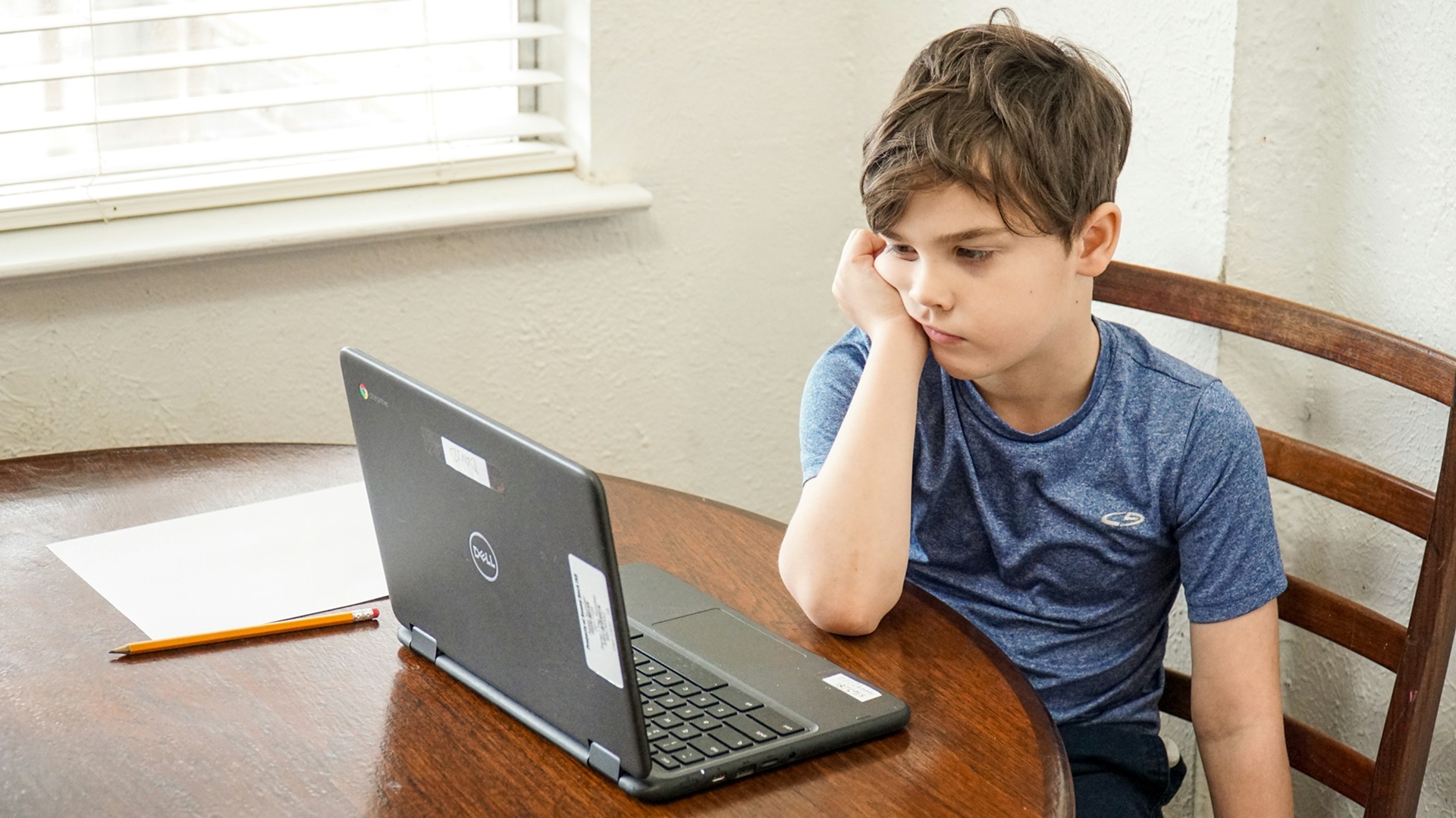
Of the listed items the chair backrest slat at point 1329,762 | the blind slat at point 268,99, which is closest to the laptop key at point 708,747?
the chair backrest slat at point 1329,762

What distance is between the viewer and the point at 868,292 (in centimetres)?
122

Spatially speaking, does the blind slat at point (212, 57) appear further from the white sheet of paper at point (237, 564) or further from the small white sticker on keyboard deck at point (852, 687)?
the small white sticker on keyboard deck at point (852, 687)

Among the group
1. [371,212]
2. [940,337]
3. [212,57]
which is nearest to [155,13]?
[212,57]

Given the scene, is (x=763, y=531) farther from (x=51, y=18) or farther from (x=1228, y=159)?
(x=51, y=18)

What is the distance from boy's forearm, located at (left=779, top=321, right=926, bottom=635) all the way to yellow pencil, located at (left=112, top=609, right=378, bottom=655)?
330 mm

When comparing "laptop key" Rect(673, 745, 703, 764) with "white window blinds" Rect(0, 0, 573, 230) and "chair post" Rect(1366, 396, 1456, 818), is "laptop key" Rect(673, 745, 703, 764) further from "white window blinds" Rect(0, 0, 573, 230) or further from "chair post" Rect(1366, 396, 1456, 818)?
"white window blinds" Rect(0, 0, 573, 230)

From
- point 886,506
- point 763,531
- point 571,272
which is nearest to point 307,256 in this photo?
point 571,272

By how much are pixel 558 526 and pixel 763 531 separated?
475mm

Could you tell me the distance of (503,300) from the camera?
199 cm

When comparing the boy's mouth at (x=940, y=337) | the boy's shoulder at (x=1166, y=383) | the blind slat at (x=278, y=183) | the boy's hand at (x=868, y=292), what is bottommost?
the boy's shoulder at (x=1166, y=383)

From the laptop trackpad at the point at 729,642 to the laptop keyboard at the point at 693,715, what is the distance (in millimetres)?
24

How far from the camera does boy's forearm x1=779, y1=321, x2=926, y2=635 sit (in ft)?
3.40

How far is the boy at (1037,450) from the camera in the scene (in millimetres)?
1092

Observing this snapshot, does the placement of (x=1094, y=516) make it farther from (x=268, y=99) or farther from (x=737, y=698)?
(x=268, y=99)
